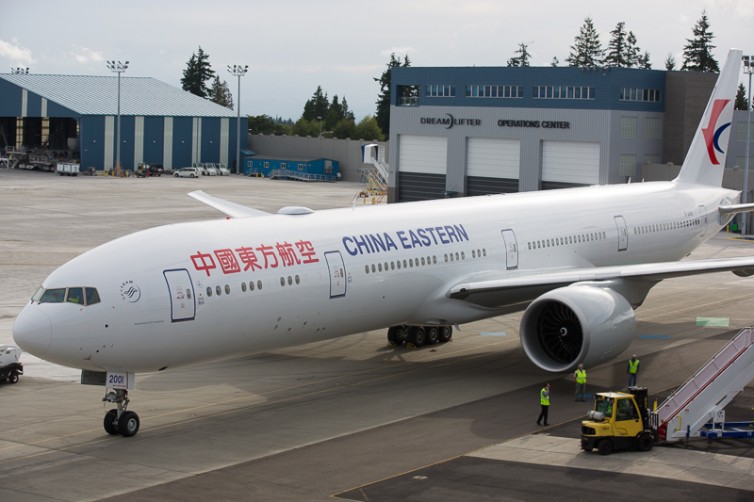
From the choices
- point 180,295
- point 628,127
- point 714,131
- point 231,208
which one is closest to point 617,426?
point 180,295

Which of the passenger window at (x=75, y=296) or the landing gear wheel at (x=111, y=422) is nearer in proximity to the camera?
the passenger window at (x=75, y=296)

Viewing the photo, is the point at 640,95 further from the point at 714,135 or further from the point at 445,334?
the point at 445,334

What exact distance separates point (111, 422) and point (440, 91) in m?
64.0

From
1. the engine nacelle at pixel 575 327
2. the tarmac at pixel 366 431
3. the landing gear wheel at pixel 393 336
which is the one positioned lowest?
the tarmac at pixel 366 431

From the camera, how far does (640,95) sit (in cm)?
7862

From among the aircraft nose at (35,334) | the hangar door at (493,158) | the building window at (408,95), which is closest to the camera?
the aircraft nose at (35,334)

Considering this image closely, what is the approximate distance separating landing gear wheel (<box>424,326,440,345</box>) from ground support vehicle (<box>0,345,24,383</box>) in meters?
13.3

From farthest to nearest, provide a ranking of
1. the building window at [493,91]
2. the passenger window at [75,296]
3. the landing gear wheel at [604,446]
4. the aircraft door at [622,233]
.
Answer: the building window at [493,91] → the aircraft door at [622,233] → the passenger window at [75,296] → the landing gear wheel at [604,446]

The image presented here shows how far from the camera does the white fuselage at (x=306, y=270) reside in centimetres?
2480

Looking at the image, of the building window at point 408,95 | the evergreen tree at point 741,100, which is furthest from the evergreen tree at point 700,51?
the building window at point 408,95

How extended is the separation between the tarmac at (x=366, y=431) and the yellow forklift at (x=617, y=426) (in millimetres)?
251

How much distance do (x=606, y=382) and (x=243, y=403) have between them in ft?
34.7

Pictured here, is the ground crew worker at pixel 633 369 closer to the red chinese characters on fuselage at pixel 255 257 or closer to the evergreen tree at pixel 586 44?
the red chinese characters on fuselage at pixel 255 257

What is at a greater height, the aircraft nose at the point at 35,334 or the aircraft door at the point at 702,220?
the aircraft door at the point at 702,220
